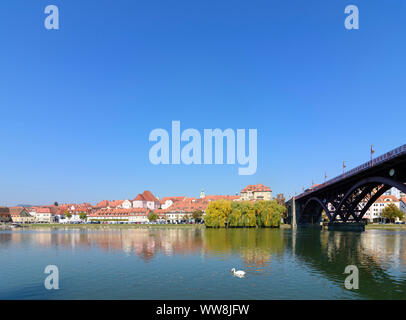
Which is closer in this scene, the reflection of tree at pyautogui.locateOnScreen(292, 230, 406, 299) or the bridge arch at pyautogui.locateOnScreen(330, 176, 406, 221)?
the reflection of tree at pyautogui.locateOnScreen(292, 230, 406, 299)

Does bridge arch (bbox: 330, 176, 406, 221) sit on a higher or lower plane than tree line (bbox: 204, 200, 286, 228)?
higher

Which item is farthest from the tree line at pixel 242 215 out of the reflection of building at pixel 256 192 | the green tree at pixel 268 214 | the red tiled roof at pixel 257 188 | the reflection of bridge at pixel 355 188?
the red tiled roof at pixel 257 188

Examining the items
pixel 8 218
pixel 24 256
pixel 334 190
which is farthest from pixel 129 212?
pixel 24 256

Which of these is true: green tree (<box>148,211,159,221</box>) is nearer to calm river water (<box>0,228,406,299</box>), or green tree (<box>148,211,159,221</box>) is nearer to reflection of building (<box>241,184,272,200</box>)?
reflection of building (<box>241,184,272,200</box>)

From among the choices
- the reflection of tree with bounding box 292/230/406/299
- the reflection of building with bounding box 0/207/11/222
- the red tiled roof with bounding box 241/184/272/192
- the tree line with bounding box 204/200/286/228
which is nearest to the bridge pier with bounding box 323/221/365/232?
the tree line with bounding box 204/200/286/228

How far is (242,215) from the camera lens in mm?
104375

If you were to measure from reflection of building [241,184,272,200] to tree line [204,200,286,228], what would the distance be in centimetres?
7503

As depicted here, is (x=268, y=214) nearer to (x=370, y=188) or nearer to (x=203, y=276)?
(x=370, y=188)

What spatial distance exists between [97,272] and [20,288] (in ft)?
23.0

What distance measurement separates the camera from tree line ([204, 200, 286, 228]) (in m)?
104

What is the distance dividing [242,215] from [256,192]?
268 ft

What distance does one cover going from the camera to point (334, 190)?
319 ft

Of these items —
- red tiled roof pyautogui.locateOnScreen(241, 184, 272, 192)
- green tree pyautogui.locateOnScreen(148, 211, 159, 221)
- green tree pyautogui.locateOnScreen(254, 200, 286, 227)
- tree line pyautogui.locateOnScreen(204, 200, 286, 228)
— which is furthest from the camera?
red tiled roof pyautogui.locateOnScreen(241, 184, 272, 192)
